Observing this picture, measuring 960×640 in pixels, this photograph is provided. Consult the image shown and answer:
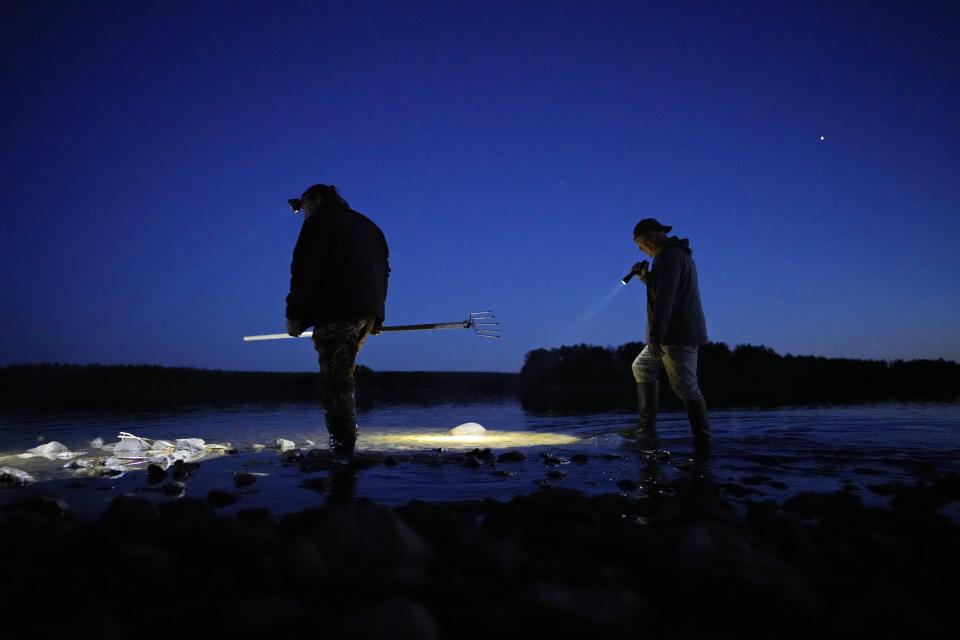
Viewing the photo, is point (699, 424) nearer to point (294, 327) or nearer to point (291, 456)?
point (291, 456)

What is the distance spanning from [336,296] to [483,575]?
395 cm

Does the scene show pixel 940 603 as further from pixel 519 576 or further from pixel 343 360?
pixel 343 360

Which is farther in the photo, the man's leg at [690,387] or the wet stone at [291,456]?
the man's leg at [690,387]

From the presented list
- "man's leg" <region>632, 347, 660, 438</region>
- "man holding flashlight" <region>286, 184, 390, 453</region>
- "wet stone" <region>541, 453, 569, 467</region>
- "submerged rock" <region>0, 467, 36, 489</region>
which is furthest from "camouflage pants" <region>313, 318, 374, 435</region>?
"man's leg" <region>632, 347, 660, 438</region>

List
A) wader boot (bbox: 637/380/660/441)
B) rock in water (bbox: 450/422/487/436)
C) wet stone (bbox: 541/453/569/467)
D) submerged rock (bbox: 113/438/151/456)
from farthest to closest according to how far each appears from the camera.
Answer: rock in water (bbox: 450/422/487/436)
wader boot (bbox: 637/380/660/441)
submerged rock (bbox: 113/438/151/456)
wet stone (bbox: 541/453/569/467)

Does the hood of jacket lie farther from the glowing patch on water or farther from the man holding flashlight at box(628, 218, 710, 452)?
the glowing patch on water

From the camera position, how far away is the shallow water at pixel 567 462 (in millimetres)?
3633

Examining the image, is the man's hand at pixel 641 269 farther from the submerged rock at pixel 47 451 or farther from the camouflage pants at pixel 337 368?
the submerged rock at pixel 47 451

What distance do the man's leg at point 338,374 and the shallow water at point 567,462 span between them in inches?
15.8

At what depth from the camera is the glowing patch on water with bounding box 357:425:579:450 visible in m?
6.51

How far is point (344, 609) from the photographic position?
5.09 feet

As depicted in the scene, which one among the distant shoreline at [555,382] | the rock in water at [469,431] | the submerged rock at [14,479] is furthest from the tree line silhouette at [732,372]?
the submerged rock at [14,479]

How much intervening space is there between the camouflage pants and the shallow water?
0.52 metres

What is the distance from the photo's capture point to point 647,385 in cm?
734
